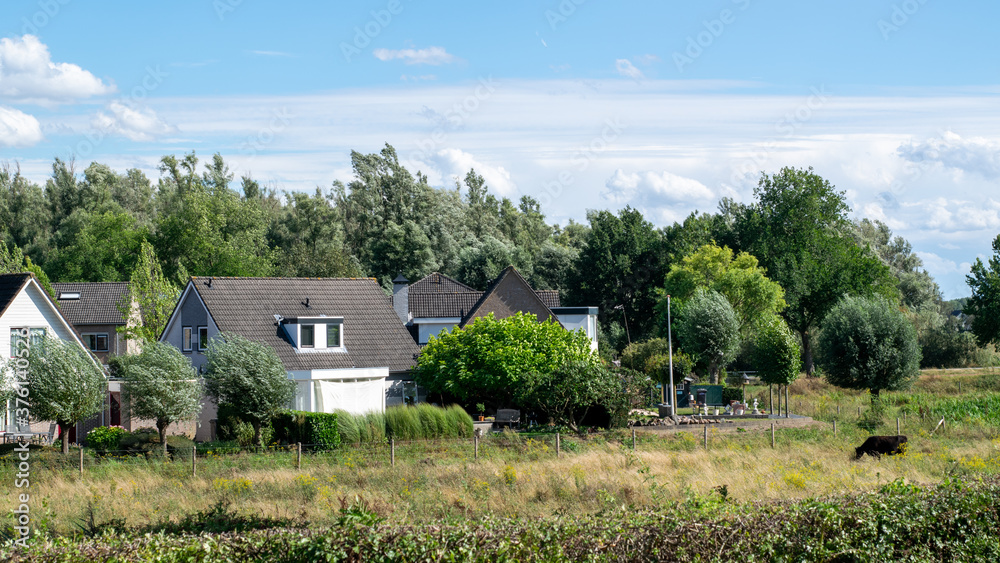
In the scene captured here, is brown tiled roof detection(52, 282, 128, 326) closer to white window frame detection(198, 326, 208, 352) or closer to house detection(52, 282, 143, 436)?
house detection(52, 282, 143, 436)

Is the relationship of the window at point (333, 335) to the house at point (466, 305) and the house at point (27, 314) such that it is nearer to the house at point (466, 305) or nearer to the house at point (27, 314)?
the house at point (466, 305)

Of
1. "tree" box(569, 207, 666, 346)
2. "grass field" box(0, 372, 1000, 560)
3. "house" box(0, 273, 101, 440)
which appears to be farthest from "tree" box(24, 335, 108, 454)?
"tree" box(569, 207, 666, 346)

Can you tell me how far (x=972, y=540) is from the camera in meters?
10.7

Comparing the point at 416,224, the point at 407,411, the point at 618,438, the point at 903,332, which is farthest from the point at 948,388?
the point at 416,224

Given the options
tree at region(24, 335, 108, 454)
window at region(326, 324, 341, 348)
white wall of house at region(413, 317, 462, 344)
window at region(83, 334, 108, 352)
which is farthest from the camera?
window at region(83, 334, 108, 352)

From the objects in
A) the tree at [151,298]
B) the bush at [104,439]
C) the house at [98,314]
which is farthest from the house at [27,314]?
the house at [98,314]

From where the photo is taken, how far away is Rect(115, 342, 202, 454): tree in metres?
27.8

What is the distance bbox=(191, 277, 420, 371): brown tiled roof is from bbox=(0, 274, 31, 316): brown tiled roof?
6383 mm

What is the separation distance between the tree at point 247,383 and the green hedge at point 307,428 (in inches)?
20.7

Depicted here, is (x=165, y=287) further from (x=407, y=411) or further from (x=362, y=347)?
(x=407, y=411)

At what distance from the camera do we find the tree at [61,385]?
26.3 metres

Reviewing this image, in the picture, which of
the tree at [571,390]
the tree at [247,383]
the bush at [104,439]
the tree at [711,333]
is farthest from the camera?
the tree at [711,333]

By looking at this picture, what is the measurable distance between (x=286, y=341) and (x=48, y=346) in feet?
32.4

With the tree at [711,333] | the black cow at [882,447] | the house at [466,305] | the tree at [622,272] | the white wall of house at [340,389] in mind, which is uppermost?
the tree at [622,272]
